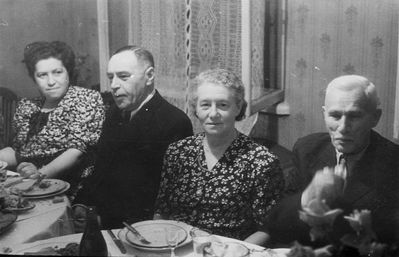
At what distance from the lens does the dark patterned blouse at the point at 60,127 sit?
2023mm

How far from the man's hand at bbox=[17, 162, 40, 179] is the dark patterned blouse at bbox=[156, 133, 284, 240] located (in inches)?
23.6

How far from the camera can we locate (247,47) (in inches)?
70.6

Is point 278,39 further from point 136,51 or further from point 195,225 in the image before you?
point 195,225

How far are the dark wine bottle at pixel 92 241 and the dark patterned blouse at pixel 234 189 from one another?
0.40 meters

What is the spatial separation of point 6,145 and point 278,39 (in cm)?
111

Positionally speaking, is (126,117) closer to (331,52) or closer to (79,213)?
(79,213)

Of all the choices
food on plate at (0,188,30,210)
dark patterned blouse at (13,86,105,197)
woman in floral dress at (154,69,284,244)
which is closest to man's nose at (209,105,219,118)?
woman in floral dress at (154,69,284,244)

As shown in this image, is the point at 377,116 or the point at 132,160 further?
the point at 132,160

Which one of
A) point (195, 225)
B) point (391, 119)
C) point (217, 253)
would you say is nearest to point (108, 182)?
point (195, 225)

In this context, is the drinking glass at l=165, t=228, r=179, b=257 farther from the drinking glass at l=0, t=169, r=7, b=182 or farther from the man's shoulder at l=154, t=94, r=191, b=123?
the drinking glass at l=0, t=169, r=7, b=182

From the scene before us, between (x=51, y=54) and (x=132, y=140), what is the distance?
1.44ft

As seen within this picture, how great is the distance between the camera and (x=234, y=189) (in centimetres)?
182

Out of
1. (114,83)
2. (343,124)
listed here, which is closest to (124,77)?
(114,83)

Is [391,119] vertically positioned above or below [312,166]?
above
